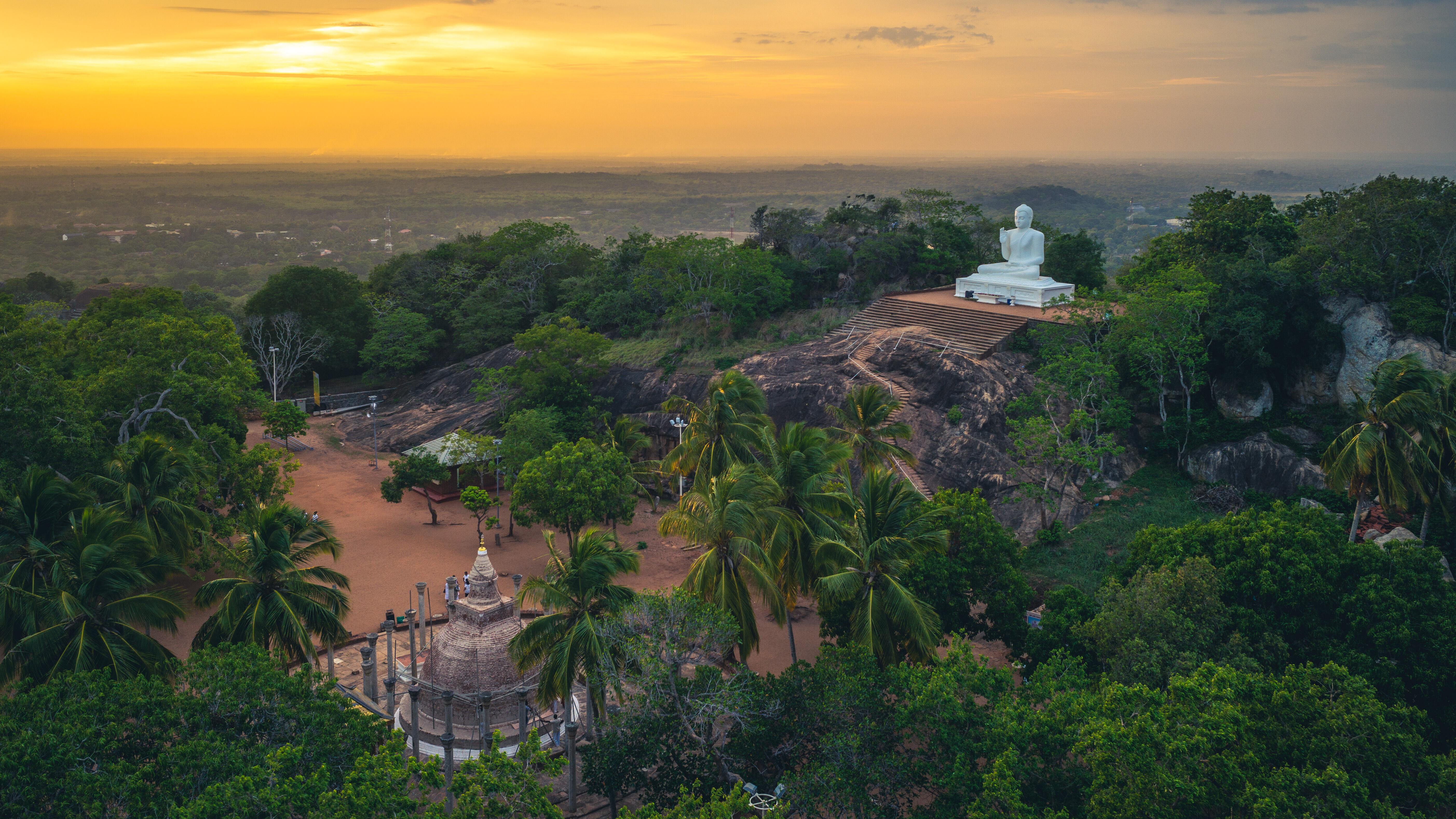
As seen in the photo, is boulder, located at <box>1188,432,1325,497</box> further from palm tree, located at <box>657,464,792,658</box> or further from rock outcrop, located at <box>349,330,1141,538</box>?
palm tree, located at <box>657,464,792,658</box>

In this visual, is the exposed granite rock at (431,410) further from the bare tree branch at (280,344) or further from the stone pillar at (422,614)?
the stone pillar at (422,614)

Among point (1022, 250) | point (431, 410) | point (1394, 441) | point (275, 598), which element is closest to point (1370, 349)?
point (1394, 441)

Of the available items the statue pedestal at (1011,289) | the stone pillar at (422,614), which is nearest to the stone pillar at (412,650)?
the stone pillar at (422,614)

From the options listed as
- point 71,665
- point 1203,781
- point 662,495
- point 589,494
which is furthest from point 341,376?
point 1203,781

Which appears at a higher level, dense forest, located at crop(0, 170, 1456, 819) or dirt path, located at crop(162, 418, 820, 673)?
dense forest, located at crop(0, 170, 1456, 819)

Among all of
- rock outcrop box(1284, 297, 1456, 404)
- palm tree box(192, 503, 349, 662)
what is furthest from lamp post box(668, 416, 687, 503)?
rock outcrop box(1284, 297, 1456, 404)
